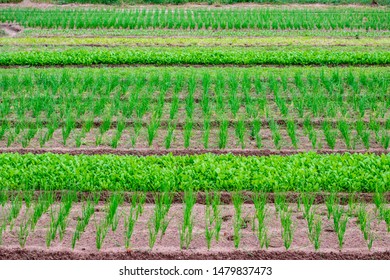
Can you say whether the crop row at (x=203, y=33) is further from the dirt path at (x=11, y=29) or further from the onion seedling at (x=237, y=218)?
the onion seedling at (x=237, y=218)

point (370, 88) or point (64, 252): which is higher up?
point (370, 88)

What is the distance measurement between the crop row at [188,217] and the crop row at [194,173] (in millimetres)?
174

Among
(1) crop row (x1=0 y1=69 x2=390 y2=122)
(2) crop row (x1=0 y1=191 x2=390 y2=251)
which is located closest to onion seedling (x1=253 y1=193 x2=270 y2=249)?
(2) crop row (x1=0 y1=191 x2=390 y2=251)

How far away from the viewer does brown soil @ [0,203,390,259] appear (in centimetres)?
631

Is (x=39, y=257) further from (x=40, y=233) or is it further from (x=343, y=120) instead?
(x=343, y=120)

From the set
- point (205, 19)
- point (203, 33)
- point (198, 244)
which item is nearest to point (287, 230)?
point (198, 244)

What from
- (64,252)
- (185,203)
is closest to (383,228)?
(185,203)

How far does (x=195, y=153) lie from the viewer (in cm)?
909

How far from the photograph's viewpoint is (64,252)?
6320 mm

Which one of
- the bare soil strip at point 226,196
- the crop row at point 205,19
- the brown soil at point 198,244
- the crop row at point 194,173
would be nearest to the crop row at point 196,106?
the crop row at point 194,173

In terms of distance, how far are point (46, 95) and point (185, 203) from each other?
15.3 ft

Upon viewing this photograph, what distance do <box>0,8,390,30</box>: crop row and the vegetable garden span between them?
5.23 meters

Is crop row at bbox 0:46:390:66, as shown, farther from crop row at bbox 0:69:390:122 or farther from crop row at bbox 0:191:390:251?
crop row at bbox 0:191:390:251

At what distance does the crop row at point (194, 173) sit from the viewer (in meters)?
7.70
